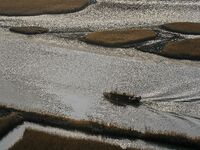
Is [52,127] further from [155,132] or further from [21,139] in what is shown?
[155,132]

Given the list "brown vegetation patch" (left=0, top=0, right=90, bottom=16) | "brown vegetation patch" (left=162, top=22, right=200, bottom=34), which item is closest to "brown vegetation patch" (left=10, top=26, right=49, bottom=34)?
"brown vegetation patch" (left=0, top=0, right=90, bottom=16)

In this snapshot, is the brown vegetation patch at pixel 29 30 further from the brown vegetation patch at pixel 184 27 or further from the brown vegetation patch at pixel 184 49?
the brown vegetation patch at pixel 184 49

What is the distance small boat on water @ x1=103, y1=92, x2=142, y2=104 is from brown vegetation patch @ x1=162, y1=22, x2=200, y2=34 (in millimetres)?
19007

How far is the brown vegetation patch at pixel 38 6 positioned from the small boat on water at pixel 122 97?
27.8m

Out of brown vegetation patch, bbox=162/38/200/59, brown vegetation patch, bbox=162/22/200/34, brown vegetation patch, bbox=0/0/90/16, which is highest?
brown vegetation patch, bbox=162/38/200/59

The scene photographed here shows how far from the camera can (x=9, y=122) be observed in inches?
980

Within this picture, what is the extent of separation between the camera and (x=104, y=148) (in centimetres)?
2222

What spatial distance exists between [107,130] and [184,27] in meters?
25.7

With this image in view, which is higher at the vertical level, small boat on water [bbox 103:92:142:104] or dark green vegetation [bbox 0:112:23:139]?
dark green vegetation [bbox 0:112:23:139]

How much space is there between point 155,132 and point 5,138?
829 cm

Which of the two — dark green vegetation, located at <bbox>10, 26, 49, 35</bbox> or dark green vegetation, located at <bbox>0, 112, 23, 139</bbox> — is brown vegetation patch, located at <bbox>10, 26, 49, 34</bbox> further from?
dark green vegetation, located at <bbox>0, 112, 23, 139</bbox>

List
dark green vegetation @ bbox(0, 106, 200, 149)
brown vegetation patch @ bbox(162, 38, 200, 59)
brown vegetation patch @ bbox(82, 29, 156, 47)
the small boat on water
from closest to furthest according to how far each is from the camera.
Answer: dark green vegetation @ bbox(0, 106, 200, 149) < the small boat on water < brown vegetation patch @ bbox(162, 38, 200, 59) < brown vegetation patch @ bbox(82, 29, 156, 47)

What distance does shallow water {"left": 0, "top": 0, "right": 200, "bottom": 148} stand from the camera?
2686 cm

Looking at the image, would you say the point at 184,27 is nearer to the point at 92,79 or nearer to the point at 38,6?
the point at 92,79
